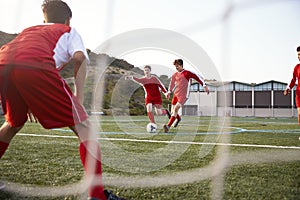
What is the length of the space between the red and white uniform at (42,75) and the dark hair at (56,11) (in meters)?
0.12

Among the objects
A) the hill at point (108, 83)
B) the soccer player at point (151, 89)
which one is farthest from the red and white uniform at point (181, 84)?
the hill at point (108, 83)

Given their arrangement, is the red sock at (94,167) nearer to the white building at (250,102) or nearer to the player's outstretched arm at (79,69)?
the player's outstretched arm at (79,69)

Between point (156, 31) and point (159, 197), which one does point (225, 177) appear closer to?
point (159, 197)

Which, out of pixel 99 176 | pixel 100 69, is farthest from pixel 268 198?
pixel 100 69

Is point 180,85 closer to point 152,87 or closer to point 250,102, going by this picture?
point 152,87

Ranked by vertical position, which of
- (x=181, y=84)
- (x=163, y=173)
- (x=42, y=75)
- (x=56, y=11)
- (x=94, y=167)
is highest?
(x=56, y=11)

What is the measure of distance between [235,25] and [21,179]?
187 cm

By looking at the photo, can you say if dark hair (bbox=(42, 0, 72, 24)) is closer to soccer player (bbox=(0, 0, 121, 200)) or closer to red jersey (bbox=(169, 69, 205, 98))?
soccer player (bbox=(0, 0, 121, 200))

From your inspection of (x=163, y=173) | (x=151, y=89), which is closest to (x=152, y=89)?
(x=151, y=89)

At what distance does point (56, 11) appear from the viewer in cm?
212

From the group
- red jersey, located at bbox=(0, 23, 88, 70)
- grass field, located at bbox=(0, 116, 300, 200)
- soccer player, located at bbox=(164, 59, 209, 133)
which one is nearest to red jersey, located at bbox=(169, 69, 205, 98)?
soccer player, located at bbox=(164, 59, 209, 133)

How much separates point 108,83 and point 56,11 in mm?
6175

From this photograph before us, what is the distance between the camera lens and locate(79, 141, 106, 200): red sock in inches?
72.0

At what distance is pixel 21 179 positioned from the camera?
2.47 metres
